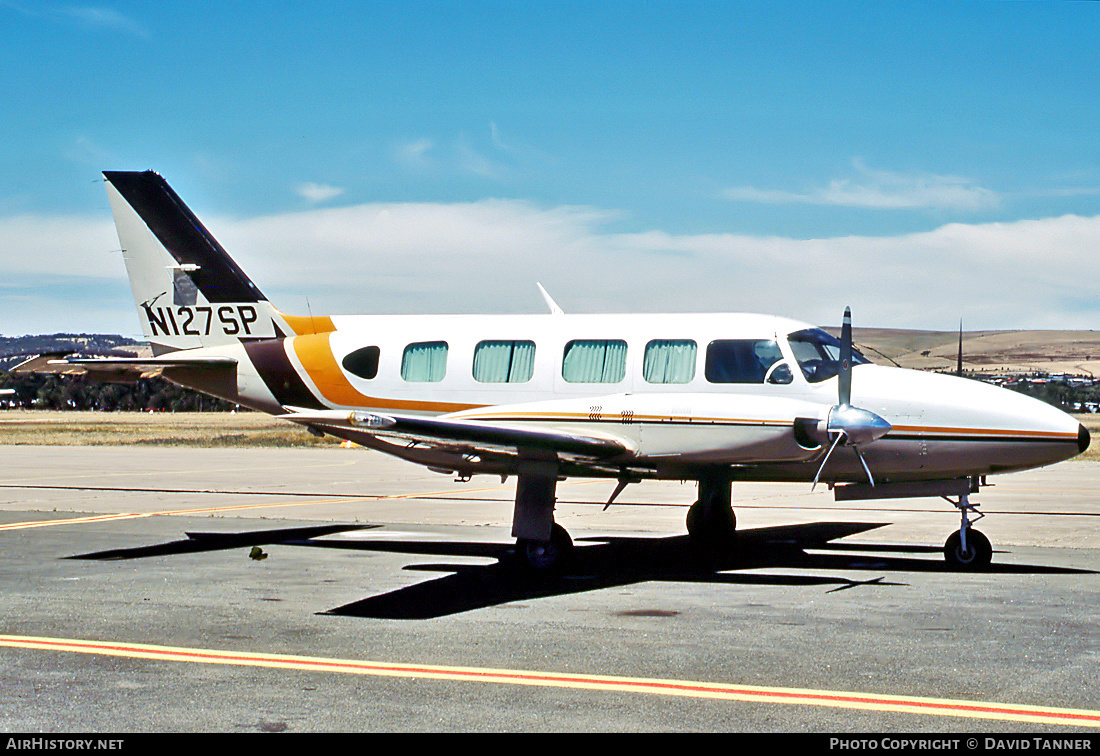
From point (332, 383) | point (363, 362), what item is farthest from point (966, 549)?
point (332, 383)

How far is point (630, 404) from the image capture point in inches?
535

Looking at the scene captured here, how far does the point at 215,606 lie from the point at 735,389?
21.1 ft

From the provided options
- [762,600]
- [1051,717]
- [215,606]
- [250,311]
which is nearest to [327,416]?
[215,606]

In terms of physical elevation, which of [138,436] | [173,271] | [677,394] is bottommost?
[138,436]

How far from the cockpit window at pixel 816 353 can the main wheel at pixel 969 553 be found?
93.1 inches

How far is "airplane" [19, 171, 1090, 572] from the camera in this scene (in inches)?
506

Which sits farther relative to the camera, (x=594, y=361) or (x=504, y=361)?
(x=504, y=361)

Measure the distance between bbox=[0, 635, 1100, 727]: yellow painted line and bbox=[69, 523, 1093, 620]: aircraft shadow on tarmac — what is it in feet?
6.67

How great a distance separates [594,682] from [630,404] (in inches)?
237

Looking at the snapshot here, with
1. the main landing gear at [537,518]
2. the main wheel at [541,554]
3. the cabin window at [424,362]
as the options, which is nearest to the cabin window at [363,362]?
the cabin window at [424,362]

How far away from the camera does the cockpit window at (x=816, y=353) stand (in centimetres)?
1366

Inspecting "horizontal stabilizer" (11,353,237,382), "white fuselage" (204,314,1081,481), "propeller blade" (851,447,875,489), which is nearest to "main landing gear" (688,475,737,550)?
"white fuselage" (204,314,1081,481)

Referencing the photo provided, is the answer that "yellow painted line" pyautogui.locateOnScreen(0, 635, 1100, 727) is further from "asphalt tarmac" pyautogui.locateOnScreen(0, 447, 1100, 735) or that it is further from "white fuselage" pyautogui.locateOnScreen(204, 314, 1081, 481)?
"white fuselage" pyautogui.locateOnScreen(204, 314, 1081, 481)

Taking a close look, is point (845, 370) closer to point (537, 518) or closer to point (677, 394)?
point (677, 394)
